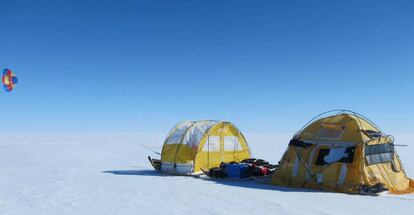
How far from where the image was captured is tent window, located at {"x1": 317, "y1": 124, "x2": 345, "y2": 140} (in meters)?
17.0

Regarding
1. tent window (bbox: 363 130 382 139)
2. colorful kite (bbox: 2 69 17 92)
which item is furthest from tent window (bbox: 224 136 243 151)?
colorful kite (bbox: 2 69 17 92)

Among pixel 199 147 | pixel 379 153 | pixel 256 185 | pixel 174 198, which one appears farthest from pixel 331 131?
pixel 199 147

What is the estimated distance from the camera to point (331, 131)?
681 inches

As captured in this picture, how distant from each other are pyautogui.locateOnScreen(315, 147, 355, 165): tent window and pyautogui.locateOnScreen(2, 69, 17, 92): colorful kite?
18.1 m

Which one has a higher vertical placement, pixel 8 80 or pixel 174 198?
pixel 8 80

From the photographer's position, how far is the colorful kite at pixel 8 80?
25.9 metres

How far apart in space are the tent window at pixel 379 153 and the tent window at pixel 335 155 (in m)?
0.59

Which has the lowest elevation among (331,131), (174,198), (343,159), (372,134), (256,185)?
(174,198)

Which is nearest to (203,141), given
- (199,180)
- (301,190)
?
(199,180)

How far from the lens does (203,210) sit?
12.1 meters

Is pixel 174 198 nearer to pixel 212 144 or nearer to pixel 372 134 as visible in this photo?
pixel 372 134

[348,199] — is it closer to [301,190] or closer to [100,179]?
[301,190]

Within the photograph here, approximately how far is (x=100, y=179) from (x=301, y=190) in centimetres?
901

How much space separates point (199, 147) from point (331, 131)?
7.04m
